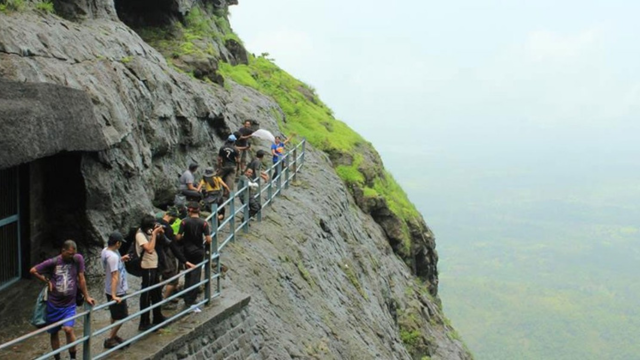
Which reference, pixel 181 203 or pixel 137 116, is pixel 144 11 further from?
pixel 181 203

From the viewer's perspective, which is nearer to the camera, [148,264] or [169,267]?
[148,264]

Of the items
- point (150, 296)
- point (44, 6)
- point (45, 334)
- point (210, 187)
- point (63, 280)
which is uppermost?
point (44, 6)

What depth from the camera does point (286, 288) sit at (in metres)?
16.7

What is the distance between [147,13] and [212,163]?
32.2 feet

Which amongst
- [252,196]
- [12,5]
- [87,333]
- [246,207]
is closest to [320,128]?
[252,196]

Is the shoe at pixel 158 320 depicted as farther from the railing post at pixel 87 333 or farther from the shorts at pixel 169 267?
the railing post at pixel 87 333

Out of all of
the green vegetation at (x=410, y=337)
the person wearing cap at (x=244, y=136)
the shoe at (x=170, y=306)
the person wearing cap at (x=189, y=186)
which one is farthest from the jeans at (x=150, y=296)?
the green vegetation at (x=410, y=337)

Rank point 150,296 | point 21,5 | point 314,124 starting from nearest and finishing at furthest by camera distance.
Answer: point 150,296 < point 21,5 < point 314,124

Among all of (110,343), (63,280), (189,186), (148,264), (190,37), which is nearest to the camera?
(63,280)

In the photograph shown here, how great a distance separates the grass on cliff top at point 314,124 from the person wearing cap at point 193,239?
57.2ft

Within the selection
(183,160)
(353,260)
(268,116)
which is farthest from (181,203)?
(268,116)

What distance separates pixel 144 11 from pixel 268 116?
6187mm

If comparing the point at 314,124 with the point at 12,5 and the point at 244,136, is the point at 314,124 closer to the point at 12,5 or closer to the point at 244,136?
the point at 244,136

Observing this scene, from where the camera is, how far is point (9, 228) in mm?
13484
